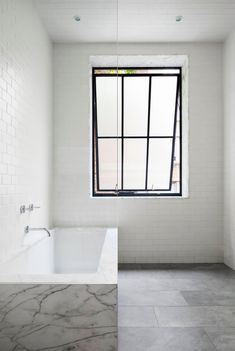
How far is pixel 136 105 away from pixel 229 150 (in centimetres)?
148

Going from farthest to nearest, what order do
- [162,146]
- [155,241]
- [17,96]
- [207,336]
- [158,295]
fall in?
[162,146], [155,241], [158,295], [17,96], [207,336]

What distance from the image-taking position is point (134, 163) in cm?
475

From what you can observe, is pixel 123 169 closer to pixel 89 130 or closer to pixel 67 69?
pixel 89 130

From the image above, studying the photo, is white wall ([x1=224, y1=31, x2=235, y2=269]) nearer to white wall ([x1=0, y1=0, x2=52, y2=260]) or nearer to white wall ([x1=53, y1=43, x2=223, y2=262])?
white wall ([x1=53, y1=43, x2=223, y2=262])

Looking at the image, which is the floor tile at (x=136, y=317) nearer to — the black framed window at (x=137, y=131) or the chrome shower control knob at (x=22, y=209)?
the chrome shower control knob at (x=22, y=209)

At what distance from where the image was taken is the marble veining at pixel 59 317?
169 cm

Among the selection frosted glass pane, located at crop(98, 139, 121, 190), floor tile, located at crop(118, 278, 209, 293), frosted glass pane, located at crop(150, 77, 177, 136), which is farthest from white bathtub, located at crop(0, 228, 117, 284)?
frosted glass pane, located at crop(150, 77, 177, 136)

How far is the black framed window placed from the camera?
4.60 meters

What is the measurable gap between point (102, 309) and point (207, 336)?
1.00 m

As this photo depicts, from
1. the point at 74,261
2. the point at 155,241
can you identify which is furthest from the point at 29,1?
the point at 155,241

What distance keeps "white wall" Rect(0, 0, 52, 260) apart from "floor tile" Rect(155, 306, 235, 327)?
4.54 ft

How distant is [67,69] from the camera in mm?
4305

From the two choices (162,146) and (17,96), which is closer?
(17,96)

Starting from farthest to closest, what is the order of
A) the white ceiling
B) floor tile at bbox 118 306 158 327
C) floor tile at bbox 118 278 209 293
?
the white ceiling, floor tile at bbox 118 278 209 293, floor tile at bbox 118 306 158 327
